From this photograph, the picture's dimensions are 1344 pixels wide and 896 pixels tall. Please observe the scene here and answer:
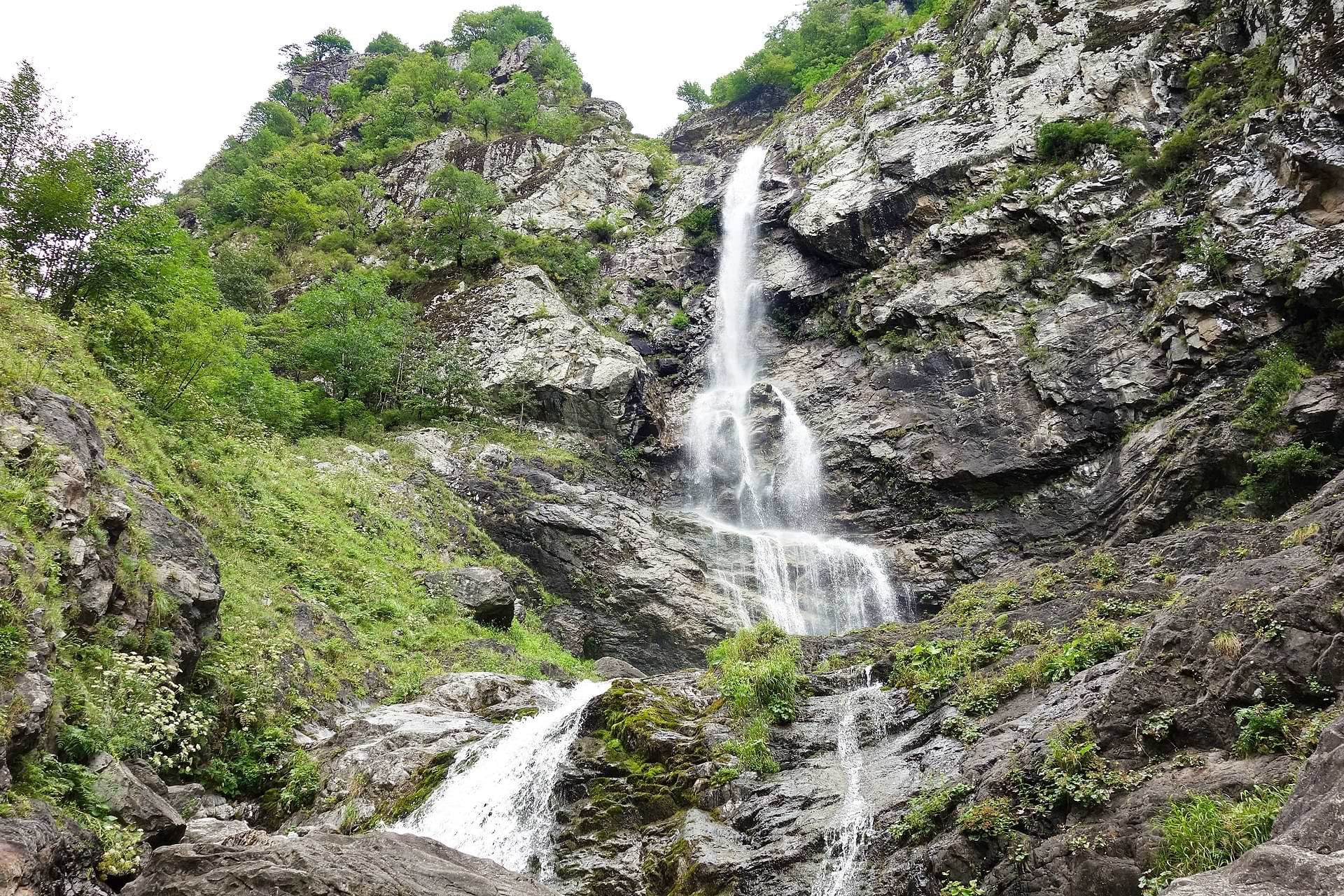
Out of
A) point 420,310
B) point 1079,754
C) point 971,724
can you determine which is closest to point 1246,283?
point 971,724

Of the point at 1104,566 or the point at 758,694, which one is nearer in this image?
the point at 758,694

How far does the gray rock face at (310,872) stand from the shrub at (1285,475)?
641 inches

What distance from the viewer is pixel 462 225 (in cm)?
3259

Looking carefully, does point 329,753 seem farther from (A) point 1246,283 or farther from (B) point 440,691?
(A) point 1246,283

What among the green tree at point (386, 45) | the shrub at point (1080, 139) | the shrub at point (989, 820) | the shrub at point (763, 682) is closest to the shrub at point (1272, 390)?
the shrub at point (1080, 139)

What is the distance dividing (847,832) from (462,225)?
30610mm

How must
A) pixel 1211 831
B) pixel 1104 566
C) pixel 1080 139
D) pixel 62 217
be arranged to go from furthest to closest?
pixel 1080 139 → pixel 62 217 → pixel 1104 566 → pixel 1211 831

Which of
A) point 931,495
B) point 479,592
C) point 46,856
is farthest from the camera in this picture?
point 931,495

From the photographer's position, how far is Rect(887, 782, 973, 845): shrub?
24.3 ft

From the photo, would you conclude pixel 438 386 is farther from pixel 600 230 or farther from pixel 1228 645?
pixel 1228 645

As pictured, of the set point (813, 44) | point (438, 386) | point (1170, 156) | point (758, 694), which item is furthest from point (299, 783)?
point (813, 44)

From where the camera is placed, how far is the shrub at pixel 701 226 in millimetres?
35469

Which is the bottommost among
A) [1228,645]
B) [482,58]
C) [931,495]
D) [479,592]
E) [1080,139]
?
[1228,645]

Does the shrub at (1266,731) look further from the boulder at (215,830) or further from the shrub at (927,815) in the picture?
the boulder at (215,830)
